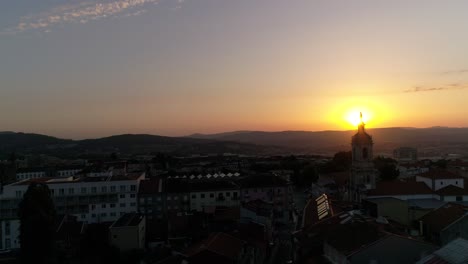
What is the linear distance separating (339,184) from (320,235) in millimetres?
44392

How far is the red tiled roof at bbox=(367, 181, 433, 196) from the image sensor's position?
151 ft

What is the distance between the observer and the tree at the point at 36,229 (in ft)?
126

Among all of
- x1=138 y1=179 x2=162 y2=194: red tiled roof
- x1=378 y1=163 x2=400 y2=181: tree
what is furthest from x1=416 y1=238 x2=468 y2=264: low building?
x1=378 y1=163 x2=400 y2=181: tree

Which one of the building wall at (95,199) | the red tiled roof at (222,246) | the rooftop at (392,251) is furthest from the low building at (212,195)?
the rooftop at (392,251)

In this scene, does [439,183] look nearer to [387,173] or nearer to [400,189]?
[400,189]

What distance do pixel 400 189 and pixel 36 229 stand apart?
116 feet

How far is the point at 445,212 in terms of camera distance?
111ft

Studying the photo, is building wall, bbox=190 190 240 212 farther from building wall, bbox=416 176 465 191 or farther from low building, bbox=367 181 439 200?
building wall, bbox=416 176 465 191

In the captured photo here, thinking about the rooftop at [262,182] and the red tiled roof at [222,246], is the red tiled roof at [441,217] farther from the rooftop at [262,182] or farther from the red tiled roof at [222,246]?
the rooftop at [262,182]

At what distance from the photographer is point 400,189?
1841 inches

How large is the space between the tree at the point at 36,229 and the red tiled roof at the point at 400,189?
31140 millimetres

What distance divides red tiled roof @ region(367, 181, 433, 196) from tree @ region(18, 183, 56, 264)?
31140mm

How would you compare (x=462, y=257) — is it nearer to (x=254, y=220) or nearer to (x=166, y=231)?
(x=254, y=220)

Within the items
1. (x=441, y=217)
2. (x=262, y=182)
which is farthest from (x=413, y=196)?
(x=262, y=182)
